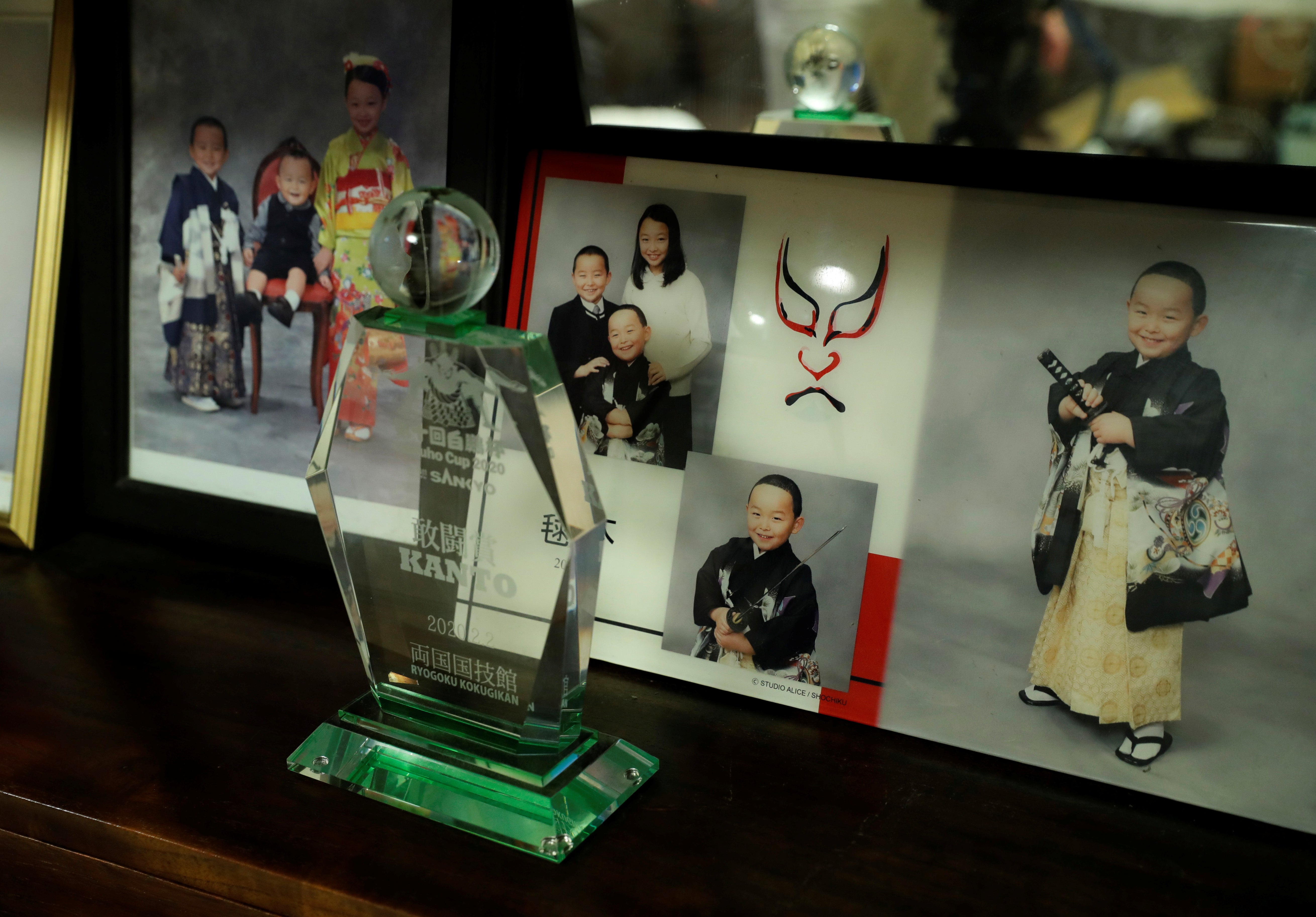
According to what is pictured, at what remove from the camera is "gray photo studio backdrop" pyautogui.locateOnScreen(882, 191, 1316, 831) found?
30.0 inches

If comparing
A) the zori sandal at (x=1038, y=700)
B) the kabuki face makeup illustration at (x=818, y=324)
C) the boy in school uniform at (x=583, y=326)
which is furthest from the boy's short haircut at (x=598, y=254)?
the zori sandal at (x=1038, y=700)

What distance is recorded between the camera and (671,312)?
0.92 m

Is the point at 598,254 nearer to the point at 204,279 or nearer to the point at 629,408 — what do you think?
the point at 629,408

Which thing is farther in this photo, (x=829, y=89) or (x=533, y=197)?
(x=533, y=197)

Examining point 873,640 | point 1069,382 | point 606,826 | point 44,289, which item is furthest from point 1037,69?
point 44,289

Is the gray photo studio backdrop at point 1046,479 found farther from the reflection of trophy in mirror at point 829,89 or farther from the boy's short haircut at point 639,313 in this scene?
the boy's short haircut at point 639,313

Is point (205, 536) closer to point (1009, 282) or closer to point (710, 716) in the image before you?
point (710, 716)

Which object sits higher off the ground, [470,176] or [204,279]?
[470,176]

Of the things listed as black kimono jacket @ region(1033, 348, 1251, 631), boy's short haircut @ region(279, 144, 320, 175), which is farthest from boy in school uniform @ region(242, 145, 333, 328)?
black kimono jacket @ region(1033, 348, 1251, 631)

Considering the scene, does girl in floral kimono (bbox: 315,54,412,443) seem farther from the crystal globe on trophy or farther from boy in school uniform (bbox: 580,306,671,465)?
the crystal globe on trophy

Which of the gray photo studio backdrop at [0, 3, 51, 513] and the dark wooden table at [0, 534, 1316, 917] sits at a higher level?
the gray photo studio backdrop at [0, 3, 51, 513]

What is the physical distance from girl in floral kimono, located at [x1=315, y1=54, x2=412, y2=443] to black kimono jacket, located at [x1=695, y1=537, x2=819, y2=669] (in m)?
0.43

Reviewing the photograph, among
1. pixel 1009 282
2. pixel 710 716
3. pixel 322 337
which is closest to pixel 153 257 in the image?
pixel 322 337

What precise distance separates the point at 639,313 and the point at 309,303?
1.29 ft
